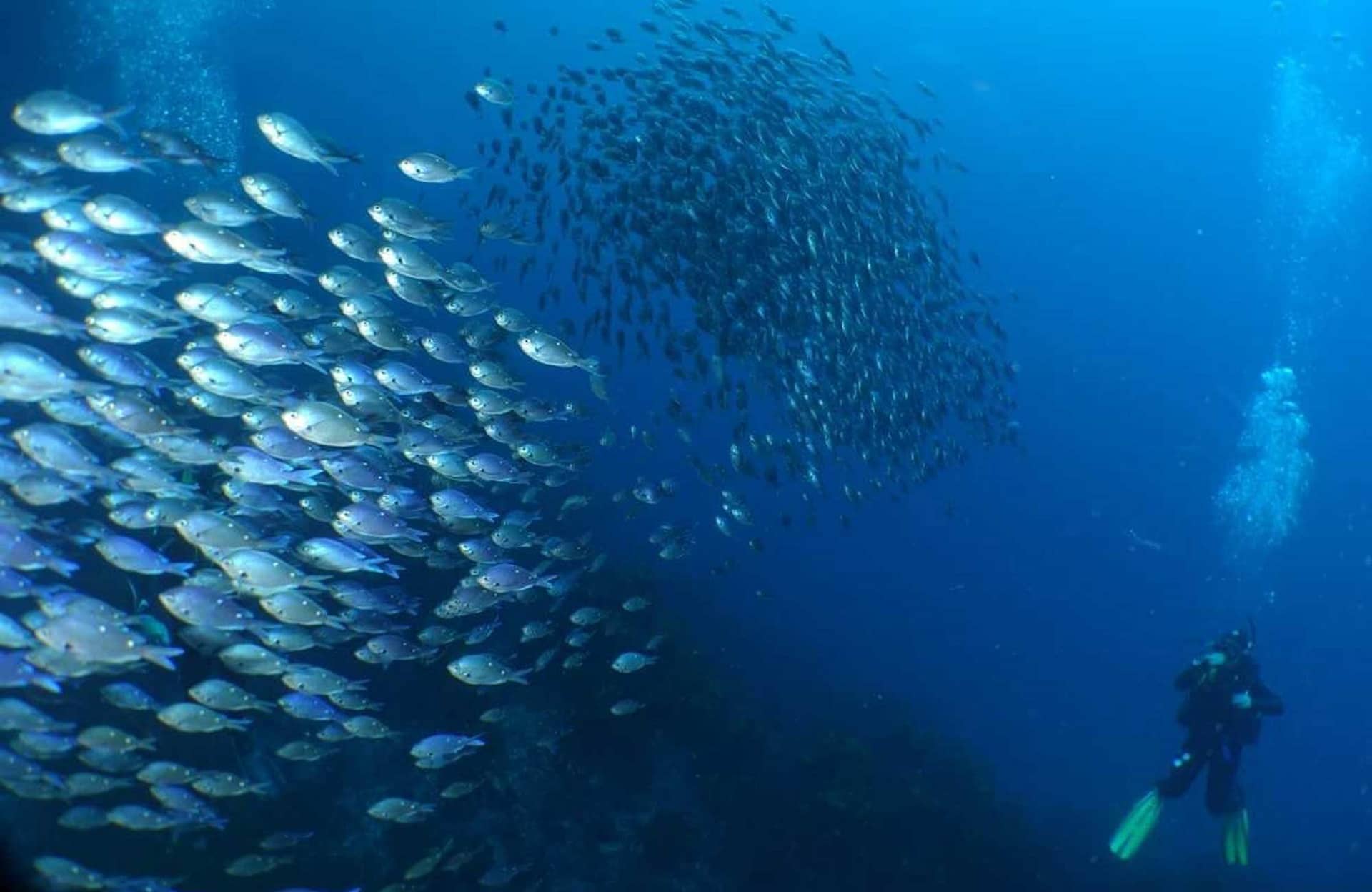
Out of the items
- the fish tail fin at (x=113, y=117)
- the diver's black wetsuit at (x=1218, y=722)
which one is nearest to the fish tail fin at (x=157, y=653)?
the fish tail fin at (x=113, y=117)

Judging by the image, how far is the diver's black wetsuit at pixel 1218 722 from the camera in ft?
36.3

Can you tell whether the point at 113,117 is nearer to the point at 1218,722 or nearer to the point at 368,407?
the point at 368,407

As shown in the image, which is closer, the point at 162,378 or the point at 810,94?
the point at 162,378

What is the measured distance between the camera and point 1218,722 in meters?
11.4

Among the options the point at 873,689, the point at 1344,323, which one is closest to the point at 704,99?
the point at 873,689

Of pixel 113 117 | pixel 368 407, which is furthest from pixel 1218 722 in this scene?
pixel 113 117

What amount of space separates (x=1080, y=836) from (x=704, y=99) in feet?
64.2

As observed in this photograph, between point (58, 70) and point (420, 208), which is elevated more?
point (420, 208)

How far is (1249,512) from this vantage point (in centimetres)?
3816

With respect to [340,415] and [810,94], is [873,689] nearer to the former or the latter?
[810,94]

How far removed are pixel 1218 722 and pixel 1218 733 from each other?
0.45 ft

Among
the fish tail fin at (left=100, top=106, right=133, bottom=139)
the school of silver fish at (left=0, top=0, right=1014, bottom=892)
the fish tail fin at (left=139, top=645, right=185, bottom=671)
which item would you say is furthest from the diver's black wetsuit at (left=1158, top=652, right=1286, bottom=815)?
the fish tail fin at (left=100, top=106, right=133, bottom=139)

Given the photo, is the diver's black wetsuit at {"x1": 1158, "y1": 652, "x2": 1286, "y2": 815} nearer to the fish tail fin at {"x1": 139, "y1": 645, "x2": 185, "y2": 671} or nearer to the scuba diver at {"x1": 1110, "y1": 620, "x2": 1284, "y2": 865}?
the scuba diver at {"x1": 1110, "y1": 620, "x2": 1284, "y2": 865}

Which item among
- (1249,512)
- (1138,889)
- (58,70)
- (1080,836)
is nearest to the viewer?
(1138,889)
